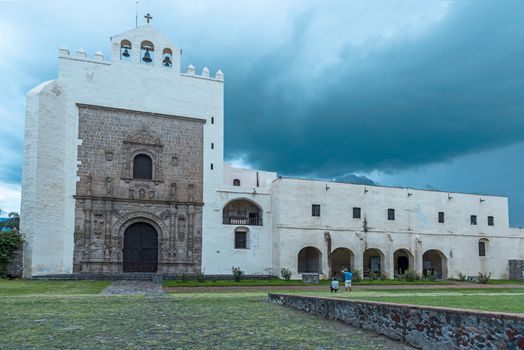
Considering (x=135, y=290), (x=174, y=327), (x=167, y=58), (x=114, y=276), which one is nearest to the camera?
(x=174, y=327)

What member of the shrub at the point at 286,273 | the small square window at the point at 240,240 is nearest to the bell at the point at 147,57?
the small square window at the point at 240,240

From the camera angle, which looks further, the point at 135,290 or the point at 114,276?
the point at 114,276

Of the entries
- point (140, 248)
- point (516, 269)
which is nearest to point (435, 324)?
point (140, 248)

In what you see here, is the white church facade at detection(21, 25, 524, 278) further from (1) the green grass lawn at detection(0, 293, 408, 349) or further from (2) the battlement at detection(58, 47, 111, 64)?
(1) the green grass lawn at detection(0, 293, 408, 349)

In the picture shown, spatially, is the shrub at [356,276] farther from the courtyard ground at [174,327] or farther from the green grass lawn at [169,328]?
the courtyard ground at [174,327]

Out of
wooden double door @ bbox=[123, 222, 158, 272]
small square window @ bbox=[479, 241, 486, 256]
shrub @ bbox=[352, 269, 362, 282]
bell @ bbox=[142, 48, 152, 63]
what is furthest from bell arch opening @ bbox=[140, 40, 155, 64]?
small square window @ bbox=[479, 241, 486, 256]

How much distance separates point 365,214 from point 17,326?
87.2 ft

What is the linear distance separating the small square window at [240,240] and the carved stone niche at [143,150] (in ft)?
20.3

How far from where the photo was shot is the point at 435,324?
7051mm

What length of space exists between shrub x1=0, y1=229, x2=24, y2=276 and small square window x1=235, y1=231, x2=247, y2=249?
12.7m

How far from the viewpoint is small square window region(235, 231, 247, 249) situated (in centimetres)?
3100

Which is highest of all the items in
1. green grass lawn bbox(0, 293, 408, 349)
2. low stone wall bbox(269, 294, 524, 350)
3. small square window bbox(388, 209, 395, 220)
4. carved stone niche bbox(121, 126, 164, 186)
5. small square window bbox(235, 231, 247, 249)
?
carved stone niche bbox(121, 126, 164, 186)

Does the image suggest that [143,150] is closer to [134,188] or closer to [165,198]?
[134,188]

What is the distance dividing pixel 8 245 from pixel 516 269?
3509 cm
